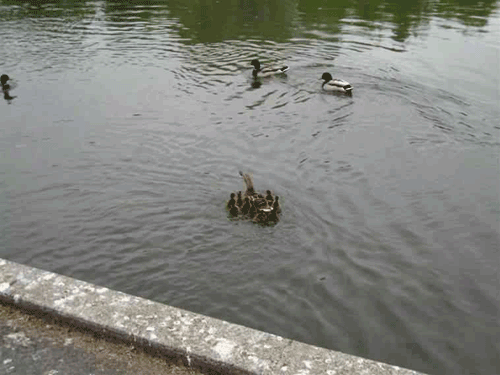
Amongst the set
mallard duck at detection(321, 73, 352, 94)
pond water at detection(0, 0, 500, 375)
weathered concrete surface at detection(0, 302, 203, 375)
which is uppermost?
weathered concrete surface at detection(0, 302, 203, 375)

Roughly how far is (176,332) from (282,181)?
265 inches

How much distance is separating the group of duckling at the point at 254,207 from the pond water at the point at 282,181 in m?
0.20

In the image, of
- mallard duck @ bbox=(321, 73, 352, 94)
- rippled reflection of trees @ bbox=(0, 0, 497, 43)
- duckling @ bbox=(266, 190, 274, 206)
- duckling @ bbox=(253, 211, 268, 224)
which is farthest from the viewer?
rippled reflection of trees @ bbox=(0, 0, 497, 43)

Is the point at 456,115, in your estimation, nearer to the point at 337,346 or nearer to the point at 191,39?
the point at 337,346

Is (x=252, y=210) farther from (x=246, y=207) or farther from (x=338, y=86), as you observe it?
(x=338, y=86)

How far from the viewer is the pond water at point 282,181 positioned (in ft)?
22.1

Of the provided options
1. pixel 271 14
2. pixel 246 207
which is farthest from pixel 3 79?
pixel 271 14

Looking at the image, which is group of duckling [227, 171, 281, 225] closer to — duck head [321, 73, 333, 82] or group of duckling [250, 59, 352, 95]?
group of duckling [250, 59, 352, 95]

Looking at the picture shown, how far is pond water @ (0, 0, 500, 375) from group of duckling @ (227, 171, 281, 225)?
0.66 ft

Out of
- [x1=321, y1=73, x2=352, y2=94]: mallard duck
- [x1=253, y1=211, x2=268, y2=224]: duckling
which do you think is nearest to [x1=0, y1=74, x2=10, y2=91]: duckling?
[x1=321, y1=73, x2=352, y2=94]: mallard duck

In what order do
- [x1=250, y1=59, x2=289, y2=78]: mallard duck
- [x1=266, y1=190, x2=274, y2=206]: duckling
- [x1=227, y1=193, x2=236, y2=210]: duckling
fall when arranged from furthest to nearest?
[x1=250, y1=59, x2=289, y2=78]: mallard duck < [x1=227, y1=193, x2=236, y2=210]: duckling < [x1=266, y1=190, x2=274, y2=206]: duckling

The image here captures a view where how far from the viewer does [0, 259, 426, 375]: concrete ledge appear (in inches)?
126

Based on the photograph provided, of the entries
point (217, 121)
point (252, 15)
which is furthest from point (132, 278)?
A: point (252, 15)

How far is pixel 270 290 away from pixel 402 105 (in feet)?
27.6
